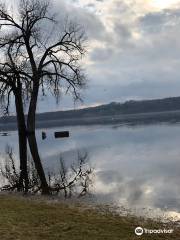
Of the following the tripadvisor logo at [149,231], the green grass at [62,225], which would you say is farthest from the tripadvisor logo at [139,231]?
the green grass at [62,225]

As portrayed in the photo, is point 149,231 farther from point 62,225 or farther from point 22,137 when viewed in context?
point 22,137

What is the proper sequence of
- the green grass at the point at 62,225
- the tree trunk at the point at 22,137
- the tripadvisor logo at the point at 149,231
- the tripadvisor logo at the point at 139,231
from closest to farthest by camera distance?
the green grass at the point at 62,225, the tripadvisor logo at the point at 139,231, the tripadvisor logo at the point at 149,231, the tree trunk at the point at 22,137

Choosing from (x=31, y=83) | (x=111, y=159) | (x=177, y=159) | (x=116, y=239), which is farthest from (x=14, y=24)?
(x=111, y=159)

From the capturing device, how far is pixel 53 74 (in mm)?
24531

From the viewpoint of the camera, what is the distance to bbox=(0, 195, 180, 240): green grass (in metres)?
11.8

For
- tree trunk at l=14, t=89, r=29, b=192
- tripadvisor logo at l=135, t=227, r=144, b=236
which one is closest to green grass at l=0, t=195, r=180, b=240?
tripadvisor logo at l=135, t=227, r=144, b=236

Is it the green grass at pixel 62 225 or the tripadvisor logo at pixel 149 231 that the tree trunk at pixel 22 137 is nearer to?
the green grass at pixel 62 225

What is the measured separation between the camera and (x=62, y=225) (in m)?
13.0

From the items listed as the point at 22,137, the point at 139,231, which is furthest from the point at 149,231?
the point at 22,137

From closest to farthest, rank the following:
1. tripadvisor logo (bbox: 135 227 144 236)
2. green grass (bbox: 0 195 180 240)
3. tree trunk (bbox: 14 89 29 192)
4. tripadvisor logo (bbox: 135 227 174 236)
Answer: green grass (bbox: 0 195 180 240), tripadvisor logo (bbox: 135 227 144 236), tripadvisor logo (bbox: 135 227 174 236), tree trunk (bbox: 14 89 29 192)

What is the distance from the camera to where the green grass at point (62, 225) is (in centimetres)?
1176

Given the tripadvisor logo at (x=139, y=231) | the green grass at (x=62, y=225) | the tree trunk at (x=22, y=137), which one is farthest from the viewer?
the tree trunk at (x=22, y=137)

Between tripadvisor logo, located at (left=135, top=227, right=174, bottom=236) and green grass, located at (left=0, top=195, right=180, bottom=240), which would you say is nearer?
green grass, located at (left=0, top=195, right=180, bottom=240)

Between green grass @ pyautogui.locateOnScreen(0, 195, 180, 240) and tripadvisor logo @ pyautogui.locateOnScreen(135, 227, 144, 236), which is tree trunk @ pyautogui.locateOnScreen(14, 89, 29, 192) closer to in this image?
green grass @ pyautogui.locateOnScreen(0, 195, 180, 240)
